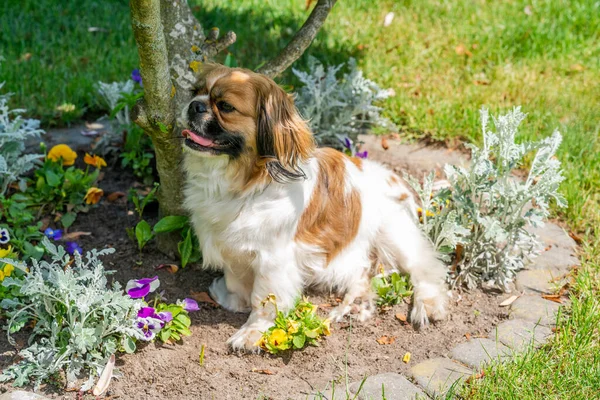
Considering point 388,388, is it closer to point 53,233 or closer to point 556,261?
point 556,261

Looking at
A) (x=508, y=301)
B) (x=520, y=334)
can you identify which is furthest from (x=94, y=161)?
(x=520, y=334)

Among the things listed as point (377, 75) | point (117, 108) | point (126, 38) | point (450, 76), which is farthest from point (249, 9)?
point (117, 108)

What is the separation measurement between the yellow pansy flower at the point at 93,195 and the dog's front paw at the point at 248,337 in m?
1.39

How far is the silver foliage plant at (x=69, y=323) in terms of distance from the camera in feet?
10.0

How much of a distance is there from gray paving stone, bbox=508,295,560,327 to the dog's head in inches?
55.7

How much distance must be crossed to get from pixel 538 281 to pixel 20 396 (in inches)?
108

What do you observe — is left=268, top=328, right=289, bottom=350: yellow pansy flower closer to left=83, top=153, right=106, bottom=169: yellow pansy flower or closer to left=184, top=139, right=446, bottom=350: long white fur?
left=184, top=139, right=446, bottom=350: long white fur

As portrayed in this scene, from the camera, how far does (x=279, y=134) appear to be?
326 centimetres

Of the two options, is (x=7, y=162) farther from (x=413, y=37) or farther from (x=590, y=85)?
(x=590, y=85)

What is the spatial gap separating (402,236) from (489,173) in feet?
1.95

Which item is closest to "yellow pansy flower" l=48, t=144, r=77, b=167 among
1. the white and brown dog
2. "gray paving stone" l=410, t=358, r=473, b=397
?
the white and brown dog

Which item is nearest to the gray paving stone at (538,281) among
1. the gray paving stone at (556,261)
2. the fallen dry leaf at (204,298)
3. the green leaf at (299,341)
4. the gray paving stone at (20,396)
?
the gray paving stone at (556,261)

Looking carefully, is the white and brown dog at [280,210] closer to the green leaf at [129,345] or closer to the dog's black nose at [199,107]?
the dog's black nose at [199,107]

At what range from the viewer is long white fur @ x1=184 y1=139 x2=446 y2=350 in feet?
11.3
